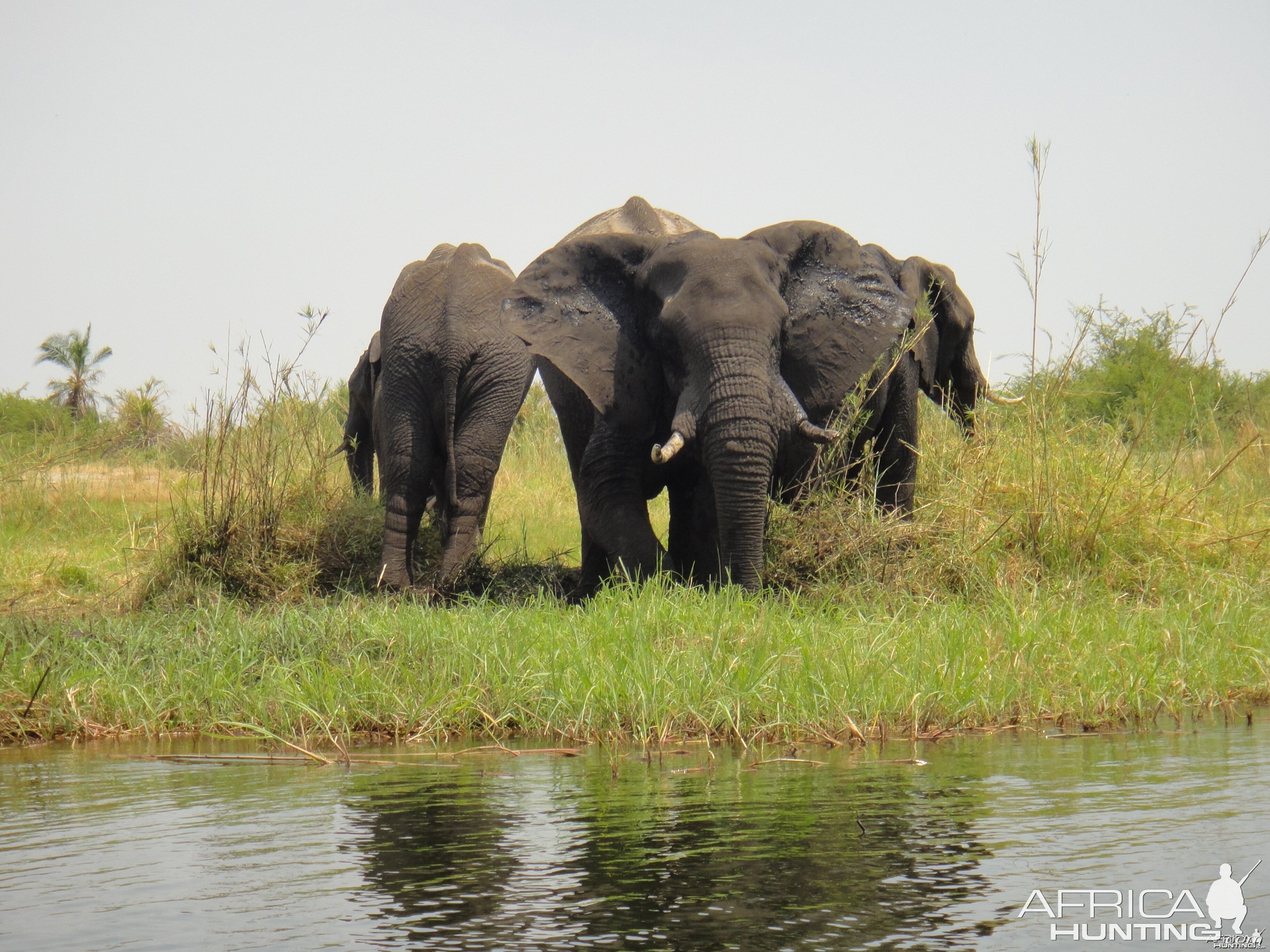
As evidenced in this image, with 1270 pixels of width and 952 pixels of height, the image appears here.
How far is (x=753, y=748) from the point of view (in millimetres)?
4539

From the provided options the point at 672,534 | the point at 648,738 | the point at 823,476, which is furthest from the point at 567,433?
the point at 648,738

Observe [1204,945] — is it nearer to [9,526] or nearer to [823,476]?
[823,476]

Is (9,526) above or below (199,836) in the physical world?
above

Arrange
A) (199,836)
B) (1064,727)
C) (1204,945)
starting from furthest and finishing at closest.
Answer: (1064,727) → (199,836) → (1204,945)

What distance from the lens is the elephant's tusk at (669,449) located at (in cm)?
659

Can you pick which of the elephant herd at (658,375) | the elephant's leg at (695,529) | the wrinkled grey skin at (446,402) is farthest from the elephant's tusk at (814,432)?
the wrinkled grey skin at (446,402)

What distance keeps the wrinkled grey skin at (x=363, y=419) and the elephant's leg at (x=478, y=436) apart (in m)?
2.20

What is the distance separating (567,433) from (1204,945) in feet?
21.0

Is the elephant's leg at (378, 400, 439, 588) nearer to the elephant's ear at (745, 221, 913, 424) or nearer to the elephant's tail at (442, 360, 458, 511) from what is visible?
the elephant's tail at (442, 360, 458, 511)

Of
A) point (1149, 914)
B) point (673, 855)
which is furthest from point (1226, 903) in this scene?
point (673, 855)

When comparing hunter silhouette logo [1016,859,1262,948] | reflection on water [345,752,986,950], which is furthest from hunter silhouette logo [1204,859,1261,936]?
reflection on water [345,752,986,950]

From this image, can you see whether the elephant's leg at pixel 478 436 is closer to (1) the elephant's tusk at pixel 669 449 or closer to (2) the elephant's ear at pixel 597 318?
(2) the elephant's ear at pixel 597 318

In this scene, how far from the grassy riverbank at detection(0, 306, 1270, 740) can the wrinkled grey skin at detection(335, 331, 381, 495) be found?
40 cm

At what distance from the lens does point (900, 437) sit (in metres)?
8.42
